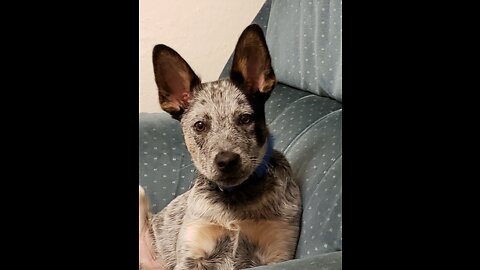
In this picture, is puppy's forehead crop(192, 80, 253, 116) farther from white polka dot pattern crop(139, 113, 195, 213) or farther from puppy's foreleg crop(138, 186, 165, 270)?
white polka dot pattern crop(139, 113, 195, 213)

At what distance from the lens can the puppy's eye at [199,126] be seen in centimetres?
131

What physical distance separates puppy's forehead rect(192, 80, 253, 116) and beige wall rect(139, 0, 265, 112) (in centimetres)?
64

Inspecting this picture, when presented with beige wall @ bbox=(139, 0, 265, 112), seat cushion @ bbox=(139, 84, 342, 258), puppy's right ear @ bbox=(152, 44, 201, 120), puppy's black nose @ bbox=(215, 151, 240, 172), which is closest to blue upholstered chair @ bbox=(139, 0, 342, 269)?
seat cushion @ bbox=(139, 84, 342, 258)

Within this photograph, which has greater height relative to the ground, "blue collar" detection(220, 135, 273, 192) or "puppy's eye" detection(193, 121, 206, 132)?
"puppy's eye" detection(193, 121, 206, 132)

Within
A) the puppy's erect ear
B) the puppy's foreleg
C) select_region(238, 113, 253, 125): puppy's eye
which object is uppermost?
the puppy's erect ear

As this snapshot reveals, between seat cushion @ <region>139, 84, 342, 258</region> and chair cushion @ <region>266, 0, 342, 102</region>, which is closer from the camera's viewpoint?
seat cushion @ <region>139, 84, 342, 258</region>

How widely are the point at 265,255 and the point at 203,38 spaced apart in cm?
93

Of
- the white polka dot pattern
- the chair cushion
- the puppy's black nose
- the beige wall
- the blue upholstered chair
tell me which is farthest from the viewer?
the beige wall

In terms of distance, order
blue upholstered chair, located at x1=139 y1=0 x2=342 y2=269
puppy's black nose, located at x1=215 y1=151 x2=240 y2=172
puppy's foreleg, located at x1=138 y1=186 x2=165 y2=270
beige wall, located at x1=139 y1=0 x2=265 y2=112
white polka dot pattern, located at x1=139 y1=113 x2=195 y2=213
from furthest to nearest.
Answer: beige wall, located at x1=139 y1=0 x2=265 y2=112, white polka dot pattern, located at x1=139 y1=113 x2=195 y2=213, puppy's foreleg, located at x1=138 y1=186 x2=165 y2=270, blue upholstered chair, located at x1=139 y1=0 x2=342 y2=269, puppy's black nose, located at x1=215 y1=151 x2=240 y2=172

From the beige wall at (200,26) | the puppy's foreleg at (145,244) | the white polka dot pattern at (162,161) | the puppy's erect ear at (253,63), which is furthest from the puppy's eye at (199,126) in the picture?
the beige wall at (200,26)

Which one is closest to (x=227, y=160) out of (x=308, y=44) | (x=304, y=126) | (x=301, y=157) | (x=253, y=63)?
(x=253, y=63)

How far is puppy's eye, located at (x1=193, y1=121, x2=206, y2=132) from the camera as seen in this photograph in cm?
131
